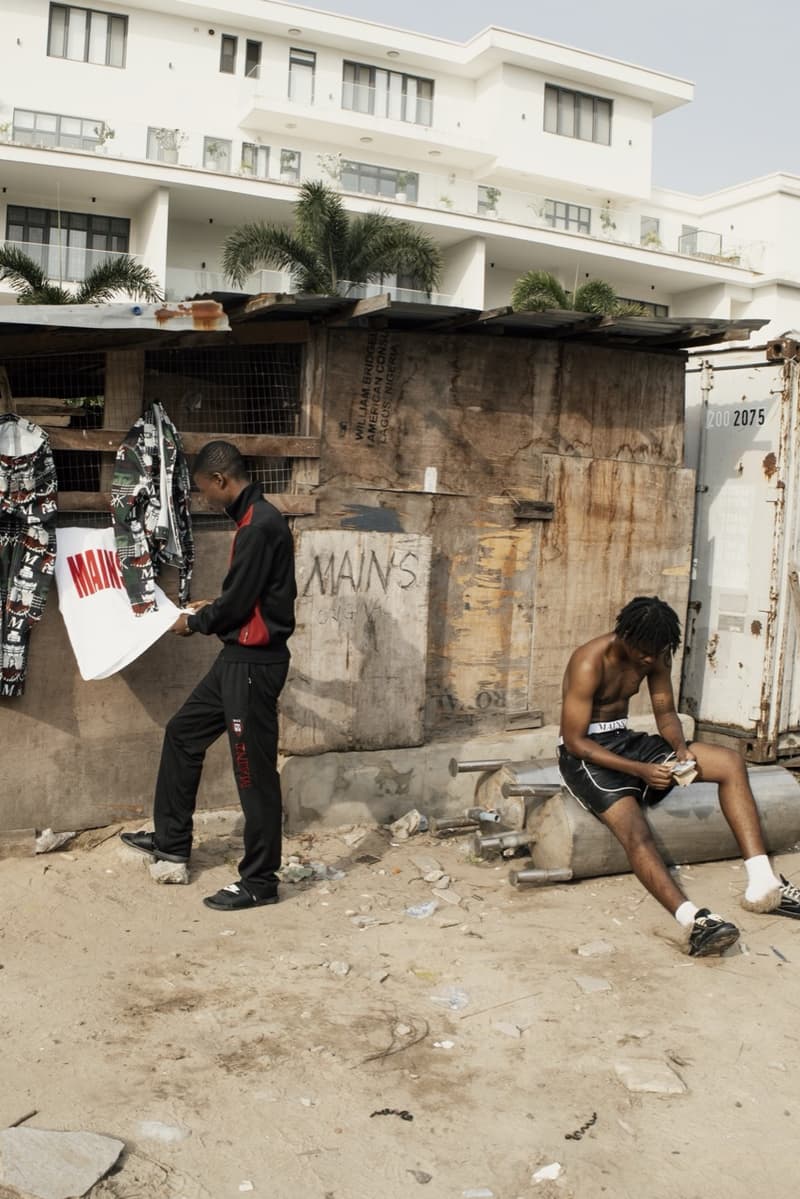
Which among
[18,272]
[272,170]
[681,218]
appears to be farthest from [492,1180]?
[681,218]

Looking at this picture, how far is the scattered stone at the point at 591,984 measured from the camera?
4.18 metres

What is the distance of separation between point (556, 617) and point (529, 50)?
31629 mm

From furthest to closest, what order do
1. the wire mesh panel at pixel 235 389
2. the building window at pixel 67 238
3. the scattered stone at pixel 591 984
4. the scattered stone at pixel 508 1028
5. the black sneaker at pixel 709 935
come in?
the building window at pixel 67 238 → the wire mesh panel at pixel 235 389 → the black sneaker at pixel 709 935 → the scattered stone at pixel 591 984 → the scattered stone at pixel 508 1028

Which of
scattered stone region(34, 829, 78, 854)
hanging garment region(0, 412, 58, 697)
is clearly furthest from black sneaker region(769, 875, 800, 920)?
hanging garment region(0, 412, 58, 697)

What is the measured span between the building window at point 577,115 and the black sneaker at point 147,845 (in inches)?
1333

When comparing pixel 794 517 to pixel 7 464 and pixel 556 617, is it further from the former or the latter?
pixel 7 464

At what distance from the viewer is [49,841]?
212 inches

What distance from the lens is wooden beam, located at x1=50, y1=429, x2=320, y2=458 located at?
17.8 ft

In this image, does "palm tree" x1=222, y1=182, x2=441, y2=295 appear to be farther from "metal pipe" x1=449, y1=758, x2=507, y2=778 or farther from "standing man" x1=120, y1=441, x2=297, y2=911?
"standing man" x1=120, y1=441, x2=297, y2=911

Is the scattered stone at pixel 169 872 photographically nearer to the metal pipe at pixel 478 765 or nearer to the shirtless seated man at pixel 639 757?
the metal pipe at pixel 478 765

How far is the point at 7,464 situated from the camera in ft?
16.8

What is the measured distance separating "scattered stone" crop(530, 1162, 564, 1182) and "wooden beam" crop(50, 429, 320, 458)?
391 cm

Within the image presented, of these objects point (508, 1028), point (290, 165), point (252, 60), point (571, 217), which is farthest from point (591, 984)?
point (571, 217)

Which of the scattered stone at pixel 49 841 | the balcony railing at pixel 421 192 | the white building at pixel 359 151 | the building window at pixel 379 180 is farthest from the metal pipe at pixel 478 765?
the building window at pixel 379 180
